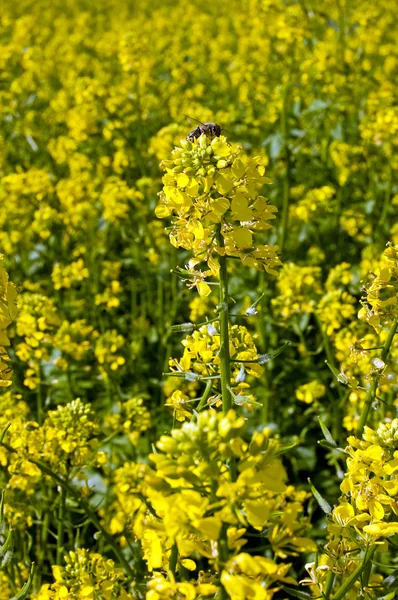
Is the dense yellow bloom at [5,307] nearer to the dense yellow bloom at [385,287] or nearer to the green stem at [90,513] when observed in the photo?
the green stem at [90,513]

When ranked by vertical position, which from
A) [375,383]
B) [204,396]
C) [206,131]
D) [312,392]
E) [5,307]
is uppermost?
[206,131]

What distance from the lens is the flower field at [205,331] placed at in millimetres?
1560

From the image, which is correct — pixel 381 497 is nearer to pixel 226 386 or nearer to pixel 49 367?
pixel 226 386

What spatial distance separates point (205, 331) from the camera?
6.43 feet

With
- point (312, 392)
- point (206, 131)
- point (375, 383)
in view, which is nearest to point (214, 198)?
point (206, 131)

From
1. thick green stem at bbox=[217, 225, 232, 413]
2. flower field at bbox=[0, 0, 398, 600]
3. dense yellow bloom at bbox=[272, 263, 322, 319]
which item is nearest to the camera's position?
flower field at bbox=[0, 0, 398, 600]

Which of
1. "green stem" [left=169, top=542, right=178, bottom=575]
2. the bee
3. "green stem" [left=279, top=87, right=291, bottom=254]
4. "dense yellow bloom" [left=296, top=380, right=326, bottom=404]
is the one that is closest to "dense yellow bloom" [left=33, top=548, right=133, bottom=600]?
"green stem" [left=169, top=542, right=178, bottom=575]

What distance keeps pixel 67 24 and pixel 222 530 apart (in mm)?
11976

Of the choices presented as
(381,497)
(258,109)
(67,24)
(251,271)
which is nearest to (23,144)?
(258,109)

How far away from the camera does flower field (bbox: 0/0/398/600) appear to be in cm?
156

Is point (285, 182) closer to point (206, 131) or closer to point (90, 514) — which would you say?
point (206, 131)

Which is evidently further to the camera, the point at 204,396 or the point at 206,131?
the point at 206,131

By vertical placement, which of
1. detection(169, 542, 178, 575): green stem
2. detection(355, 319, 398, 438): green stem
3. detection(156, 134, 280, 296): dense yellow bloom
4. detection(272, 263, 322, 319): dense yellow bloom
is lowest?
detection(272, 263, 322, 319): dense yellow bloom

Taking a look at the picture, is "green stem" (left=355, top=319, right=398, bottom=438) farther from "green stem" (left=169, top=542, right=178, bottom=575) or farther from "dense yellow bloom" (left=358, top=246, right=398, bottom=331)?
"green stem" (left=169, top=542, right=178, bottom=575)
